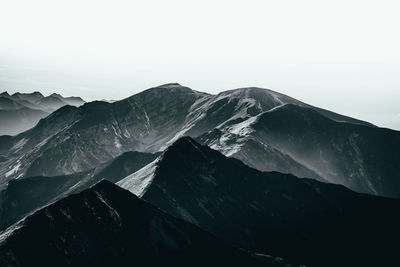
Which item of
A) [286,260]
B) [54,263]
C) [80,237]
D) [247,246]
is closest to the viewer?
[54,263]

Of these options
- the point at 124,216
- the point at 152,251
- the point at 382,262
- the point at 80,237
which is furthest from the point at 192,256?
the point at 382,262

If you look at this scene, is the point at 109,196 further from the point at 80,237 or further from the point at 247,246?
the point at 247,246

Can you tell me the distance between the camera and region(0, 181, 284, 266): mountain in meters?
141

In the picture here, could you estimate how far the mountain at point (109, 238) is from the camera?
14062 cm

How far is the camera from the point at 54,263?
13812 centimetres

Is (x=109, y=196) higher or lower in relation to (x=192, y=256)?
higher

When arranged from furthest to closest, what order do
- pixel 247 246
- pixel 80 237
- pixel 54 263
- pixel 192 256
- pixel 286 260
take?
pixel 247 246 < pixel 286 260 < pixel 192 256 < pixel 80 237 < pixel 54 263

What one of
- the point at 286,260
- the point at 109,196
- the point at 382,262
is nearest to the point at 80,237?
the point at 109,196

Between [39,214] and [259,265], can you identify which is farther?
[259,265]

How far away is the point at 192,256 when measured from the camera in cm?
15925

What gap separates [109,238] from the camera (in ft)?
500

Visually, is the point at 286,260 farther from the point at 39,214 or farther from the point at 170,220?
the point at 39,214

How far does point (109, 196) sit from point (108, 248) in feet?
62.8

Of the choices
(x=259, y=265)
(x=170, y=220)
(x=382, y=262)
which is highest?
A: (x=170, y=220)
